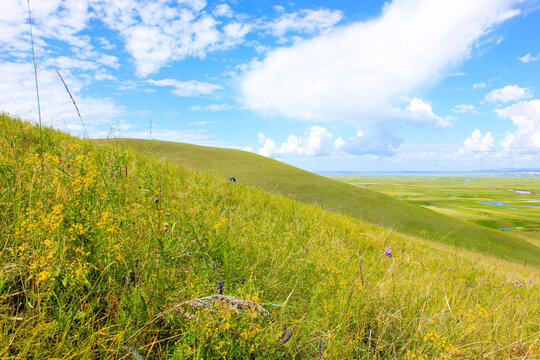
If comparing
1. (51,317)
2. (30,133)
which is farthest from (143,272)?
(30,133)

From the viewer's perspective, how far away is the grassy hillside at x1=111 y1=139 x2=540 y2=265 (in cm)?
2039

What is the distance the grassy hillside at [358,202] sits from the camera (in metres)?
20.4

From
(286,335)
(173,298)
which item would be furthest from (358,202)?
(173,298)

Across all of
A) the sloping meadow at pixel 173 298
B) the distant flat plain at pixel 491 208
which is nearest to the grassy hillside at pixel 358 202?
the distant flat plain at pixel 491 208

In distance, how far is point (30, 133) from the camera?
5.24 meters

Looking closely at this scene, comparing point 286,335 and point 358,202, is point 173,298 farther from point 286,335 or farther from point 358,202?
point 358,202

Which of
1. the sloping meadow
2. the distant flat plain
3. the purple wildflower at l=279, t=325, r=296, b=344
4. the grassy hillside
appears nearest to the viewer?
the sloping meadow

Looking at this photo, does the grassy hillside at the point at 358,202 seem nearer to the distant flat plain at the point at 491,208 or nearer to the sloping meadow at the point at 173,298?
the distant flat plain at the point at 491,208

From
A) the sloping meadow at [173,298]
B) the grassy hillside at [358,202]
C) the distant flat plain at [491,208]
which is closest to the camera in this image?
the sloping meadow at [173,298]

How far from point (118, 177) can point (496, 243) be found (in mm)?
28843

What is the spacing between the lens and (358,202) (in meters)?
24.9

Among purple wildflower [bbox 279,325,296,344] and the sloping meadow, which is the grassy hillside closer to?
the sloping meadow

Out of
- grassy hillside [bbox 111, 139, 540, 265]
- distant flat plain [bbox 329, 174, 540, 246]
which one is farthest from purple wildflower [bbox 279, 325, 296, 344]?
distant flat plain [bbox 329, 174, 540, 246]

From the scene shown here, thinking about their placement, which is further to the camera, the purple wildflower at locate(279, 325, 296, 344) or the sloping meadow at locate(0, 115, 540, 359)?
the purple wildflower at locate(279, 325, 296, 344)
